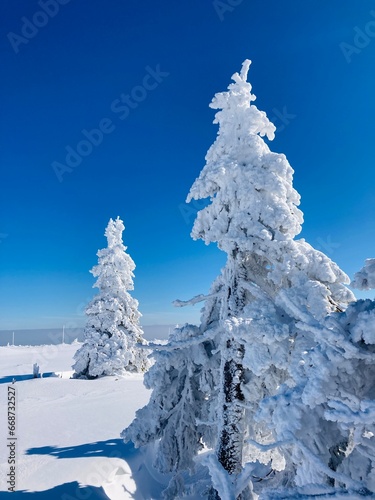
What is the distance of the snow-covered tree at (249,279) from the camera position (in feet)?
19.2

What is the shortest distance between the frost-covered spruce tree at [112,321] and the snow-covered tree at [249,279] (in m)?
14.7

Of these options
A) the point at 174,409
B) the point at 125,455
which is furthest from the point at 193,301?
the point at 125,455

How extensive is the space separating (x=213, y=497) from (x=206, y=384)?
2.20 m

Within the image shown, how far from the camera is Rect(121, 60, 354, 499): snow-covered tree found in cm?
586

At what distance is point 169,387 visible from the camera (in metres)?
8.22

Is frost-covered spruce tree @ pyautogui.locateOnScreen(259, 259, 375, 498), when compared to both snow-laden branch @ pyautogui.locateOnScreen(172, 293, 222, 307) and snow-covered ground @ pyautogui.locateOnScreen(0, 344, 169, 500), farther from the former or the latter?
snow-covered ground @ pyautogui.locateOnScreen(0, 344, 169, 500)

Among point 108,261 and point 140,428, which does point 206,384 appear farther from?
point 108,261

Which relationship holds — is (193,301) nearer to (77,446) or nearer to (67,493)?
(67,493)

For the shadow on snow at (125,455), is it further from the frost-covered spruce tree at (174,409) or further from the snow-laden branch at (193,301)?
the snow-laden branch at (193,301)

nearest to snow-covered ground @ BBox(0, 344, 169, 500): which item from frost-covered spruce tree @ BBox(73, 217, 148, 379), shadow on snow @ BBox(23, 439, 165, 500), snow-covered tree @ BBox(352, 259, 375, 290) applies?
shadow on snow @ BBox(23, 439, 165, 500)

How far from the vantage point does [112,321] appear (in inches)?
900

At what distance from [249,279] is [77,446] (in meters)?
7.16

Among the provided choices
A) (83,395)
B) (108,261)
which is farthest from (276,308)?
(108,261)

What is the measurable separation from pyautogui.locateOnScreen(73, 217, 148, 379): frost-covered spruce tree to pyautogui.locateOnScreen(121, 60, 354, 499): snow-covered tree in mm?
14688
